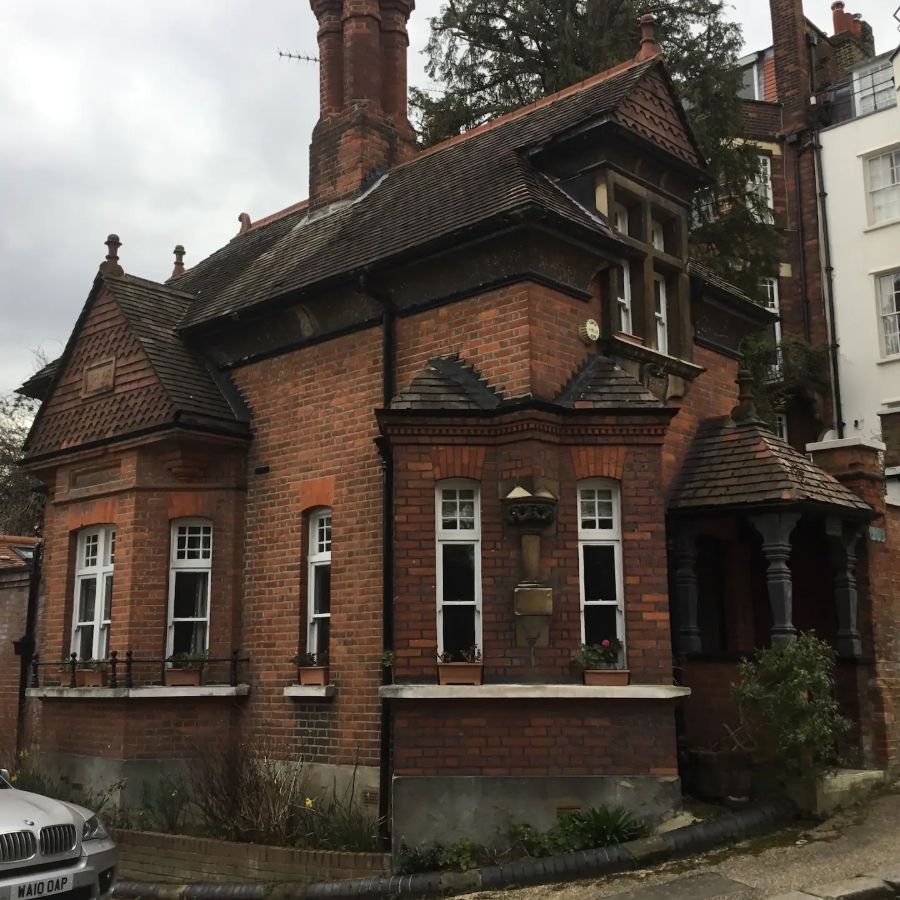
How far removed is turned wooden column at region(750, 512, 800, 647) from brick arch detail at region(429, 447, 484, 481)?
3.23m

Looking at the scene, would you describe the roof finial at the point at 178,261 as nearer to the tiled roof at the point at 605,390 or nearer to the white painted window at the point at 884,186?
the tiled roof at the point at 605,390

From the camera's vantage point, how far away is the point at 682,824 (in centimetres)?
1002

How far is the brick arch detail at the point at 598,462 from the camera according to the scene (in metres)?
11.0

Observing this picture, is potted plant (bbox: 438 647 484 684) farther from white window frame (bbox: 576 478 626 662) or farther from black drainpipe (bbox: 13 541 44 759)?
black drainpipe (bbox: 13 541 44 759)

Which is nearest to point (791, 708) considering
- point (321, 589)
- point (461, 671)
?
point (461, 671)

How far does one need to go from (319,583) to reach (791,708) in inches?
229

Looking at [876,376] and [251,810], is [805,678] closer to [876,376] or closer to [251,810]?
[251,810]

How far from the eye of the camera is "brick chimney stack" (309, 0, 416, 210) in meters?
16.4

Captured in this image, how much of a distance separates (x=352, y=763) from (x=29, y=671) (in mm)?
6761

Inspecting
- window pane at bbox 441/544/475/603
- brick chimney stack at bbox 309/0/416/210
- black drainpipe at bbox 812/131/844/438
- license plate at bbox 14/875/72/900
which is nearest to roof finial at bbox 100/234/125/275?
brick chimney stack at bbox 309/0/416/210

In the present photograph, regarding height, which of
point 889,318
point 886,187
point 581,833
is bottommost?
point 581,833

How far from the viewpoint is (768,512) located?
11.4 metres

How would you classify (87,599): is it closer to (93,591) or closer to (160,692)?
(93,591)

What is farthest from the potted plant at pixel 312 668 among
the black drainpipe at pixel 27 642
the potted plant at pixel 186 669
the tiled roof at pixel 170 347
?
the black drainpipe at pixel 27 642
